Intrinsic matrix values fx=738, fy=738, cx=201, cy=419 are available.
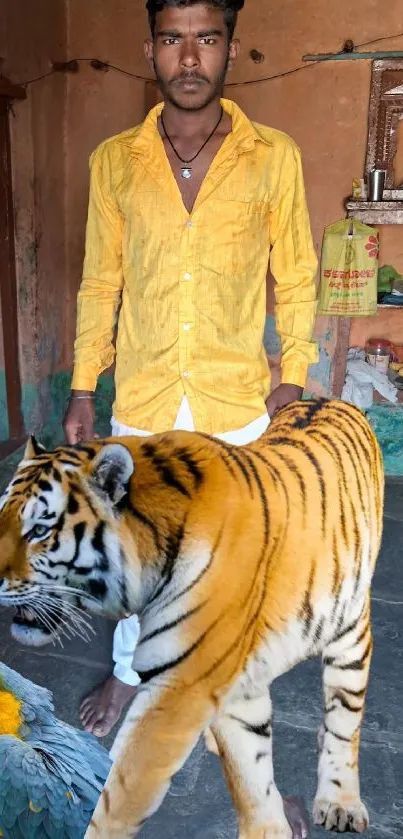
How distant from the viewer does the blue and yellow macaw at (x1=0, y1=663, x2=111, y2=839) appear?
1.14 meters

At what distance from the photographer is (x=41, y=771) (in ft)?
3.90

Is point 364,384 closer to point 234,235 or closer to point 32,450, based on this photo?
point 234,235

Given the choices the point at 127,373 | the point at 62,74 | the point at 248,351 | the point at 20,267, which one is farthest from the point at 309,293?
the point at 62,74

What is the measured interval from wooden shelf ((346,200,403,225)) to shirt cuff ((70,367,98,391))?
2.54 metres

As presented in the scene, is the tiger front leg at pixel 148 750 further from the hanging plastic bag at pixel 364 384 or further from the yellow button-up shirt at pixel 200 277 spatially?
the hanging plastic bag at pixel 364 384

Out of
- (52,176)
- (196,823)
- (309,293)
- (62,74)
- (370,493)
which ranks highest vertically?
(62,74)

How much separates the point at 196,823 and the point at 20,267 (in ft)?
8.01

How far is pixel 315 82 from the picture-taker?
3.59m

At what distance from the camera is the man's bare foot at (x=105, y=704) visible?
168 centimetres

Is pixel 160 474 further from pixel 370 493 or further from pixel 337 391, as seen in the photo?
pixel 337 391

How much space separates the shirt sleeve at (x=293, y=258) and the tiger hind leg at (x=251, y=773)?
60 cm

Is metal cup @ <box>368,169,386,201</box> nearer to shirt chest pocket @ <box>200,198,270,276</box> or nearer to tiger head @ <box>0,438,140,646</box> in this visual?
shirt chest pocket @ <box>200,198,270,276</box>

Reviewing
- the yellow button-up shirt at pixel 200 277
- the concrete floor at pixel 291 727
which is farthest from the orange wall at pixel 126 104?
the yellow button-up shirt at pixel 200 277

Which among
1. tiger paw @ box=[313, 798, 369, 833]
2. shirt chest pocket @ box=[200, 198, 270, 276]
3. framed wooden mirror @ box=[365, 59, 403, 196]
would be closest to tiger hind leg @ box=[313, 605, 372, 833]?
tiger paw @ box=[313, 798, 369, 833]
